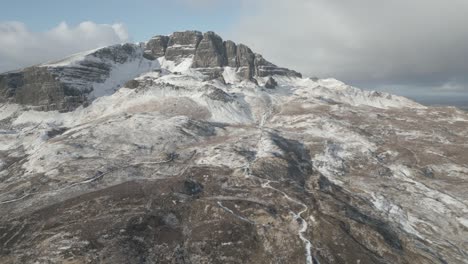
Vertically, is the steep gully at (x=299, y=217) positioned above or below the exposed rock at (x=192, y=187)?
above

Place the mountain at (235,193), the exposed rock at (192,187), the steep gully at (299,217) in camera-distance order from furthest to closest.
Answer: the exposed rock at (192,187) < the mountain at (235,193) < the steep gully at (299,217)

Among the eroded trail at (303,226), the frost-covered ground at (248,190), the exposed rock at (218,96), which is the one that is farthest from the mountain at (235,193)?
the exposed rock at (218,96)

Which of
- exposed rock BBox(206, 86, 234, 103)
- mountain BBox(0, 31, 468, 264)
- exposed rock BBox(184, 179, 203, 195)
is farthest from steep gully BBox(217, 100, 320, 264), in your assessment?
exposed rock BBox(206, 86, 234, 103)

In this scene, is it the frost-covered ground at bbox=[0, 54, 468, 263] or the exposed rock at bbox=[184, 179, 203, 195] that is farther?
the exposed rock at bbox=[184, 179, 203, 195]

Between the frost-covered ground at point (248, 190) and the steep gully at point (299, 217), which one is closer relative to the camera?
the steep gully at point (299, 217)

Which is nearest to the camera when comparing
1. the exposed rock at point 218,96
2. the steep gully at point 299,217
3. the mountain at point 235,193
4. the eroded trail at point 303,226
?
the eroded trail at point 303,226

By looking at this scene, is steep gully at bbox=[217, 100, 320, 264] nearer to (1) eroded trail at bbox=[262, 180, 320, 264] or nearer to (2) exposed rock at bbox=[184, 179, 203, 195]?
(1) eroded trail at bbox=[262, 180, 320, 264]

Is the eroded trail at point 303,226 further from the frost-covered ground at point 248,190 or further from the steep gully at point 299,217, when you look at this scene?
the frost-covered ground at point 248,190

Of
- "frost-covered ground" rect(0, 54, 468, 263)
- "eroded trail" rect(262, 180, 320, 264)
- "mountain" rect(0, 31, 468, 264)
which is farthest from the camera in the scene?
"frost-covered ground" rect(0, 54, 468, 263)

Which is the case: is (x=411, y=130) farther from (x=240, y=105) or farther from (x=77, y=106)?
(x=77, y=106)
